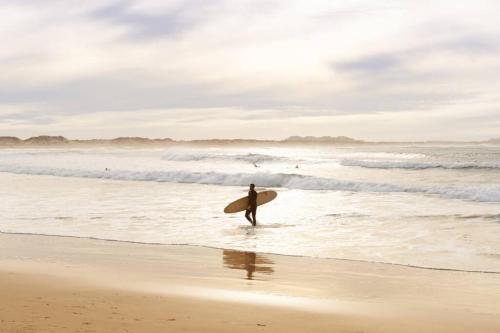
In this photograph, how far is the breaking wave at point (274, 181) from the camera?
2572cm

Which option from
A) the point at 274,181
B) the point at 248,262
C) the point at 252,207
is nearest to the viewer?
the point at 248,262

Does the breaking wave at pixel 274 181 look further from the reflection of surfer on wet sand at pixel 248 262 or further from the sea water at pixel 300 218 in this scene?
the reflection of surfer on wet sand at pixel 248 262

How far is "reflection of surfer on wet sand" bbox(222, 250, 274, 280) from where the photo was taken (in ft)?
34.6

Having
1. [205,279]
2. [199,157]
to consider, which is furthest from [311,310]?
[199,157]

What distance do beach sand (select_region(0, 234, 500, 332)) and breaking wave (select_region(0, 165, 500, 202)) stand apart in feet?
52.1

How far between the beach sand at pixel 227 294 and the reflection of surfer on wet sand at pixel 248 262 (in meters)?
0.02

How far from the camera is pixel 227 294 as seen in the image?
8.39 meters

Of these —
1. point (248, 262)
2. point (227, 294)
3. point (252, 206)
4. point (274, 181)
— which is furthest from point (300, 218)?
point (274, 181)

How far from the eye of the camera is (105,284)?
8.88 metres

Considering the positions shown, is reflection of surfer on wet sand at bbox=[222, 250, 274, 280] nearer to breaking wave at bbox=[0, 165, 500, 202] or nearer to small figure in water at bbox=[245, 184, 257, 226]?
small figure in water at bbox=[245, 184, 257, 226]

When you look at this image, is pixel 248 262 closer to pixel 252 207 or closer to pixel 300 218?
pixel 252 207

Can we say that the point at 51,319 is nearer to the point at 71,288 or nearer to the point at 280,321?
the point at 71,288

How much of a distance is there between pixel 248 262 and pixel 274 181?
77.1ft

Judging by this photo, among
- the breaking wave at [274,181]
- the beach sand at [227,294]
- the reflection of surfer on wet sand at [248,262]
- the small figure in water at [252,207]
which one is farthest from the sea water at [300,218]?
the beach sand at [227,294]
